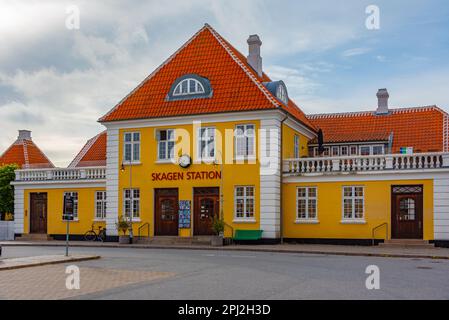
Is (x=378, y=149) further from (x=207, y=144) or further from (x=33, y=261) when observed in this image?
(x=33, y=261)

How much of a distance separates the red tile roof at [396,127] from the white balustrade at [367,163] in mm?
5833

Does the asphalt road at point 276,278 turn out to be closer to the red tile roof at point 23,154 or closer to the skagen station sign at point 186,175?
the skagen station sign at point 186,175

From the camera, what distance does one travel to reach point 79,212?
37156 millimetres

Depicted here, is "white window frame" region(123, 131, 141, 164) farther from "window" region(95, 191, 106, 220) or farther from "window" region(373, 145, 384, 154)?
"window" region(373, 145, 384, 154)

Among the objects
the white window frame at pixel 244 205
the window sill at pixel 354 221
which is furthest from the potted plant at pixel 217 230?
the window sill at pixel 354 221

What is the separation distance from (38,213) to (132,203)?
25.6ft

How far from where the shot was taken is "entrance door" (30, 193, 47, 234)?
38281 mm

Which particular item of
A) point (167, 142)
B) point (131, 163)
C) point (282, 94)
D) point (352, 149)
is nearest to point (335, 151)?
point (352, 149)

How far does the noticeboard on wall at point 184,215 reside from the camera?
107ft

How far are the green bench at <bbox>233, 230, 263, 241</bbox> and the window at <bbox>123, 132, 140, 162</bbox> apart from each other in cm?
693

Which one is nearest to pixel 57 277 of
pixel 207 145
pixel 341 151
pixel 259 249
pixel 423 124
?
pixel 259 249

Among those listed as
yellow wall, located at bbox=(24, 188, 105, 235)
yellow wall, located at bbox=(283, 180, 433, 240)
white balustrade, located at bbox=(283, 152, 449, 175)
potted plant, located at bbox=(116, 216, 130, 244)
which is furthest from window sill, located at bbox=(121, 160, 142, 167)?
Answer: yellow wall, located at bbox=(283, 180, 433, 240)
